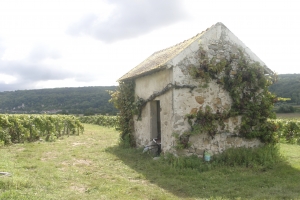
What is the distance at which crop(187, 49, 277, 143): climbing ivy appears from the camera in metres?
8.54

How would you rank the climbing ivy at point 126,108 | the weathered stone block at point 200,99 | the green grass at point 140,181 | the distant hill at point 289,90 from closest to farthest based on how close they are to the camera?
the green grass at point 140,181 → the weathered stone block at point 200,99 → the climbing ivy at point 126,108 → the distant hill at point 289,90

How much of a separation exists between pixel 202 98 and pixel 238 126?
150cm

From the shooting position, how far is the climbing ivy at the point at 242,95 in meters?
8.54

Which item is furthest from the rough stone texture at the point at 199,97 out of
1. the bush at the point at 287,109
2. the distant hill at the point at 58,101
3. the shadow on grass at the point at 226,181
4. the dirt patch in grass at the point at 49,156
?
the distant hill at the point at 58,101

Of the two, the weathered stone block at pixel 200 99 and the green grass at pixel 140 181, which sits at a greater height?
the weathered stone block at pixel 200 99

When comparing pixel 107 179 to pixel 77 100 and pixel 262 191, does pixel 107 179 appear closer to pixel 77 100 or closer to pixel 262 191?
pixel 262 191

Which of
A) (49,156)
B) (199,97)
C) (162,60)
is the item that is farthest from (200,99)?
(49,156)

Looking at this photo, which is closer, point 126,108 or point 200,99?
point 200,99

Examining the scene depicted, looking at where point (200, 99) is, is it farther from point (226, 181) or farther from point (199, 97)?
point (226, 181)

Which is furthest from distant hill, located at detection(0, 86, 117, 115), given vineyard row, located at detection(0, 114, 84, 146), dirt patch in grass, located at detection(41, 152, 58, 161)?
dirt patch in grass, located at detection(41, 152, 58, 161)

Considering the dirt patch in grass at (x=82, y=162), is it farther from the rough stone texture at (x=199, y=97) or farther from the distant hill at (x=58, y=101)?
the distant hill at (x=58, y=101)

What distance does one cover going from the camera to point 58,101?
57.9m

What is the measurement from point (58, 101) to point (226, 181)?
182 feet

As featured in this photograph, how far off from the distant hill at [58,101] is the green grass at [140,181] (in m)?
38.7
